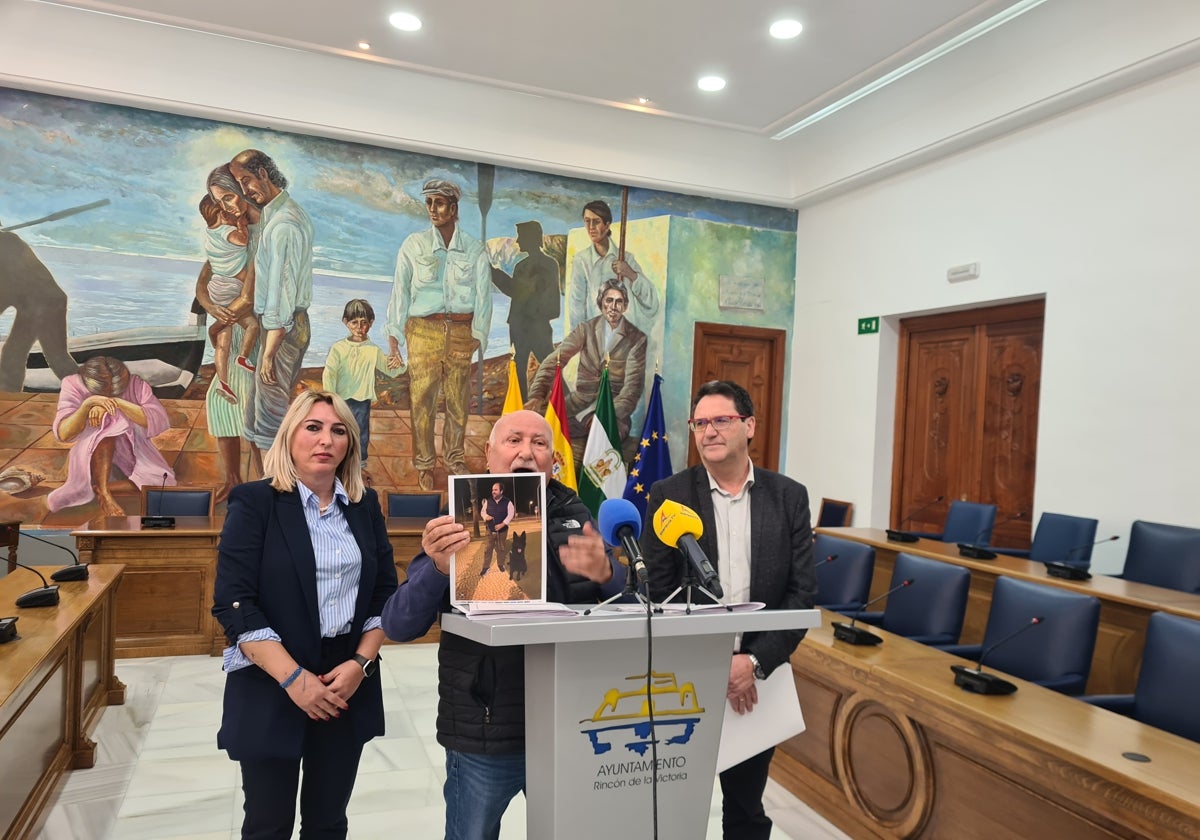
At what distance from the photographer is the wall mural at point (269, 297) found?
6.55 metres

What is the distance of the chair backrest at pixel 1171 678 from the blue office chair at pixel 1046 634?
246mm

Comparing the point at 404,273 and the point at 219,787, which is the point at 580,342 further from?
the point at 219,787

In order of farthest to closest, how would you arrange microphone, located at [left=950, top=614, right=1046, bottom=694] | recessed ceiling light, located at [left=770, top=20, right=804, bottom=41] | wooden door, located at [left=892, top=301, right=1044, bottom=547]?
wooden door, located at [left=892, top=301, right=1044, bottom=547]
recessed ceiling light, located at [left=770, top=20, right=804, bottom=41]
microphone, located at [left=950, top=614, right=1046, bottom=694]

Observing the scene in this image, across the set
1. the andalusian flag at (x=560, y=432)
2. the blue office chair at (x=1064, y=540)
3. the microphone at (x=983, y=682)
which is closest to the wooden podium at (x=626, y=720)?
the microphone at (x=983, y=682)

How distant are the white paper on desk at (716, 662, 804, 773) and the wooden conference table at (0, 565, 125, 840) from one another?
1941 mm

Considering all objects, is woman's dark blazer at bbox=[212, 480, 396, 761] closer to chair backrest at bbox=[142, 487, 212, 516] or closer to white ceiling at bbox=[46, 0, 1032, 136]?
chair backrest at bbox=[142, 487, 212, 516]

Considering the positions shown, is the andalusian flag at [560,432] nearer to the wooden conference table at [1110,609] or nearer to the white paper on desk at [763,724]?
the wooden conference table at [1110,609]

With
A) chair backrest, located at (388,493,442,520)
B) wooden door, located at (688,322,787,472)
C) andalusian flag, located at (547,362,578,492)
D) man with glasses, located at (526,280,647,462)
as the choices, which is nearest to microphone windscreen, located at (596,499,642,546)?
chair backrest, located at (388,493,442,520)

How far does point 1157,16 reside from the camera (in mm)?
5168

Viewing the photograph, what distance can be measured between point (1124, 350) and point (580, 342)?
4441 millimetres

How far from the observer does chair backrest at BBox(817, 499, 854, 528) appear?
7.92 m

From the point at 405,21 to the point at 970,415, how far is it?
17.9ft

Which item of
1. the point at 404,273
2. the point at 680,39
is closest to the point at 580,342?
the point at 404,273

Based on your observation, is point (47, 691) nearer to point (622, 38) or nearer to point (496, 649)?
point (496, 649)
